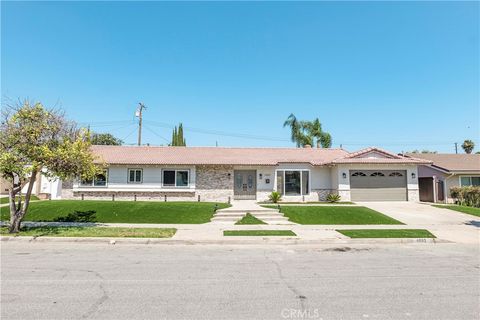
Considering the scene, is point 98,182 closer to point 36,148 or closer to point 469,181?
point 36,148

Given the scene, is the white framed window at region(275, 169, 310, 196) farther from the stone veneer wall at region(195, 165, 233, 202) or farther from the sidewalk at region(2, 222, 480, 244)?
the sidewalk at region(2, 222, 480, 244)

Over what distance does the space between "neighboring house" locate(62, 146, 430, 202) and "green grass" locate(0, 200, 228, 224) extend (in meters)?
4.62

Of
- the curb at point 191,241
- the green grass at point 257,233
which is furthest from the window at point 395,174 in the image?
the green grass at point 257,233

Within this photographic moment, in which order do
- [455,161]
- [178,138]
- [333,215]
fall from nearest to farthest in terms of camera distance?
[333,215]
[455,161]
[178,138]

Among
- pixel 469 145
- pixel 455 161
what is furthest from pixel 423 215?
pixel 469 145

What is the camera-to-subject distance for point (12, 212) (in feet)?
40.4

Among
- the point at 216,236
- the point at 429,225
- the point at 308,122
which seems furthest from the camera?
the point at 308,122

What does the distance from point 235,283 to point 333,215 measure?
39.6 ft

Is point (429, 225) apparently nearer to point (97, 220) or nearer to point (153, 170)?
point (97, 220)

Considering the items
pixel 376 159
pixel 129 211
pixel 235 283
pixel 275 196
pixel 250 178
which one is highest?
pixel 376 159

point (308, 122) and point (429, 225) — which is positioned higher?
point (308, 122)

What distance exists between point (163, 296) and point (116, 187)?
773 inches

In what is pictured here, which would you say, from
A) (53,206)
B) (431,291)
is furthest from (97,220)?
(431,291)

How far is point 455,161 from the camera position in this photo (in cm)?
2977
